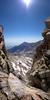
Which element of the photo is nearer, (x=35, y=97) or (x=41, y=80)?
(x=35, y=97)

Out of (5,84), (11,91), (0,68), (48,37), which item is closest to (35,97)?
(11,91)

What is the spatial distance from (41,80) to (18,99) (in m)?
18.0

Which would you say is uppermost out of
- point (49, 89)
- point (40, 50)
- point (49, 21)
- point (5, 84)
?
point (49, 21)

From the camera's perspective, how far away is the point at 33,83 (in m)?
56.6

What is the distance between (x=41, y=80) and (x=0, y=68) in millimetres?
Result: 13406

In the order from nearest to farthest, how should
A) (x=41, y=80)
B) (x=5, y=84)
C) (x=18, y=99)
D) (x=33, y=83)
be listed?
(x=18, y=99), (x=5, y=84), (x=41, y=80), (x=33, y=83)

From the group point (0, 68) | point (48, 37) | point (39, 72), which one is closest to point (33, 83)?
point (39, 72)

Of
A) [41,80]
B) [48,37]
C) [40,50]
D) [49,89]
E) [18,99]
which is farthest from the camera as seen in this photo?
[40,50]

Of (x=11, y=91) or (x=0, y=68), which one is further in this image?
(x=0, y=68)

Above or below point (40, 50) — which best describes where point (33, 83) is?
below

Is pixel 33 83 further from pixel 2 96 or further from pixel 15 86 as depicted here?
pixel 2 96

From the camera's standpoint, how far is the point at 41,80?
1960 inches

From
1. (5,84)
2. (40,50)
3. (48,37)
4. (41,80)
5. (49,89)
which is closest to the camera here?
(5,84)

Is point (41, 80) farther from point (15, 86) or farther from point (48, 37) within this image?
point (48, 37)
